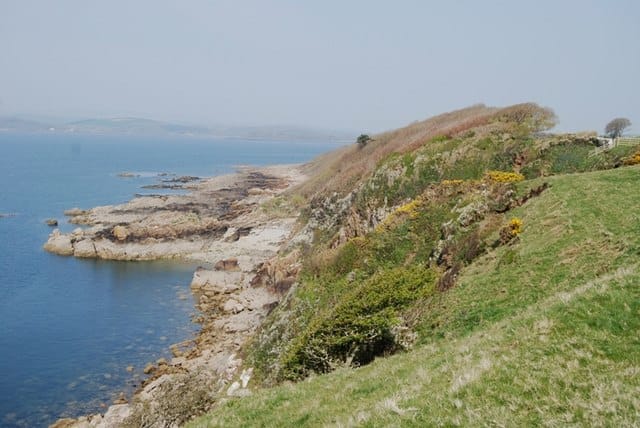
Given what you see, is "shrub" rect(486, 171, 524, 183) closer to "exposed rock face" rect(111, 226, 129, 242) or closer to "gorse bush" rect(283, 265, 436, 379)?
"gorse bush" rect(283, 265, 436, 379)

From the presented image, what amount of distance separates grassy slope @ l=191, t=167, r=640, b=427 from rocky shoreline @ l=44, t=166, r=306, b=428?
10.1 meters

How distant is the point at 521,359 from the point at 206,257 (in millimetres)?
71072

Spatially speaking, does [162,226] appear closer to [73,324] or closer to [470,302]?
[73,324]

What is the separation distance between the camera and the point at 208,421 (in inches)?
509

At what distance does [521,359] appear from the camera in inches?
373

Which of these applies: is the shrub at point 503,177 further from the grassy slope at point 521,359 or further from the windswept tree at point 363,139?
the windswept tree at point 363,139

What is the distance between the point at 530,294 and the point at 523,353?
6762mm

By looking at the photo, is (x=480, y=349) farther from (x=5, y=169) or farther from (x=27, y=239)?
(x=5, y=169)

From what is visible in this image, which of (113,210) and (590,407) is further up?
(590,407)

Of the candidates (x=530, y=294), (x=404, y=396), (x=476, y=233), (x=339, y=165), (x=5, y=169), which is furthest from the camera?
(x=5, y=169)

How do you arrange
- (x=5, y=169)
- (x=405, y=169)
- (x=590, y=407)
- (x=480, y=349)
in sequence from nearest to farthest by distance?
1. (x=590, y=407)
2. (x=480, y=349)
3. (x=405, y=169)
4. (x=5, y=169)


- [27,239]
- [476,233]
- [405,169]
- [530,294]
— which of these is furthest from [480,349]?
[27,239]

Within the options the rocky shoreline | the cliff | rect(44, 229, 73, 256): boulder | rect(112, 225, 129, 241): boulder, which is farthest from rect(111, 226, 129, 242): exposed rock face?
the cliff

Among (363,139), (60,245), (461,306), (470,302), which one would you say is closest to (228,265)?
(60,245)
